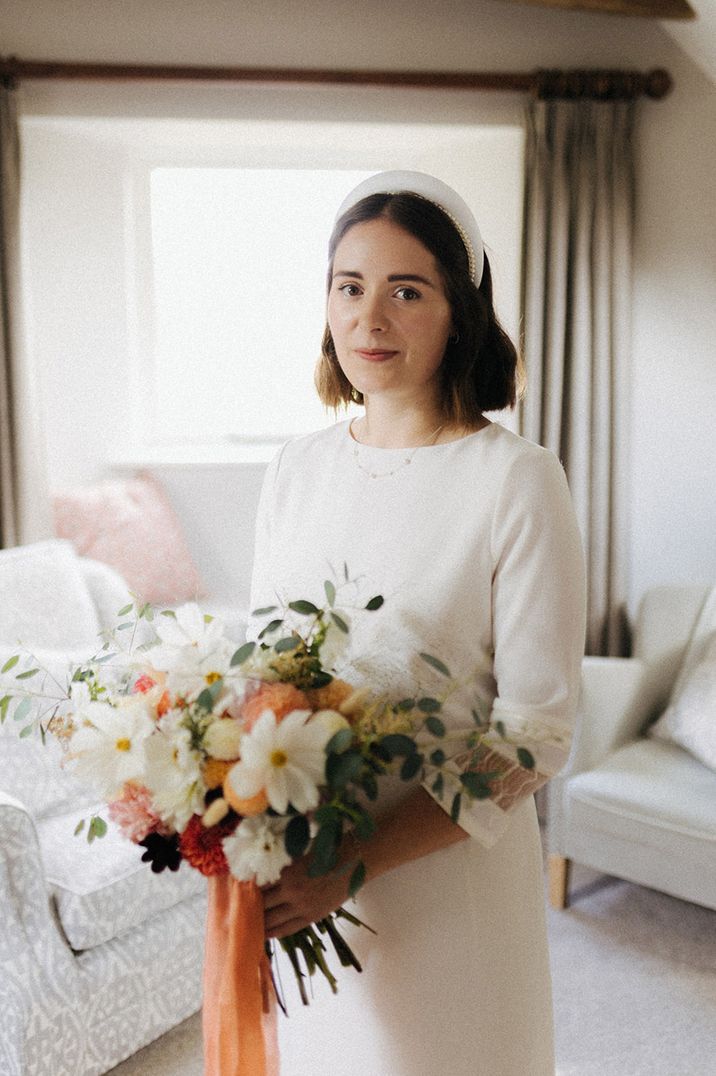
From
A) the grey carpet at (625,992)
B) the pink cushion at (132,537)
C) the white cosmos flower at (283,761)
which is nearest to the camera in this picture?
the white cosmos flower at (283,761)

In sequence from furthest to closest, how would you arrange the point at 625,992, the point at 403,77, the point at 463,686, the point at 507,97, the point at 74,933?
the point at 507,97 → the point at 403,77 → the point at 625,992 → the point at 74,933 → the point at 463,686

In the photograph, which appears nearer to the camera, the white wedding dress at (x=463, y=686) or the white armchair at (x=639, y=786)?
the white wedding dress at (x=463, y=686)

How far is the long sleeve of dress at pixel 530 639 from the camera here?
0.97 metres

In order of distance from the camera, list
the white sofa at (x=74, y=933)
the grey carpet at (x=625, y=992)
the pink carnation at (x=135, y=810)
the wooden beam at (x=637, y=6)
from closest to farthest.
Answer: the pink carnation at (x=135, y=810) < the white sofa at (x=74, y=933) < the grey carpet at (x=625, y=992) < the wooden beam at (x=637, y=6)

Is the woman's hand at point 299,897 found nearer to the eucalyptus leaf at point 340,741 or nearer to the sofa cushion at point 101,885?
the eucalyptus leaf at point 340,741

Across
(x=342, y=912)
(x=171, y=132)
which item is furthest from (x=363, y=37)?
(x=342, y=912)

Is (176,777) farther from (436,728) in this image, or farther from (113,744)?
(436,728)

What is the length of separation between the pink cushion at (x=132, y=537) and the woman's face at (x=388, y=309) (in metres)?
2.31

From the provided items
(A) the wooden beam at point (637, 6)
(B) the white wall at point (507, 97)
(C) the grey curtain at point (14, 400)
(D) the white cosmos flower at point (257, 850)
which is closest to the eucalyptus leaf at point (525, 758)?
(D) the white cosmos flower at point (257, 850)

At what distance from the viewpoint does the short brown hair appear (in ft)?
3.54

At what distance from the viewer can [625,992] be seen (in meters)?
2.26

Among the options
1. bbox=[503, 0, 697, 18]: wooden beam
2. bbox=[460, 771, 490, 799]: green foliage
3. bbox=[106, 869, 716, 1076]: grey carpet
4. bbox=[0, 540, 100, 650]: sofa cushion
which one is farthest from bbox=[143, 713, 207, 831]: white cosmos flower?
bbox=[503, 0, 697, 18]: wooden beam

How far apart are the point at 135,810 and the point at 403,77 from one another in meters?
2.89

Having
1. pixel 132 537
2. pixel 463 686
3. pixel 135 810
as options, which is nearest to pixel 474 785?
pixel 463 686
